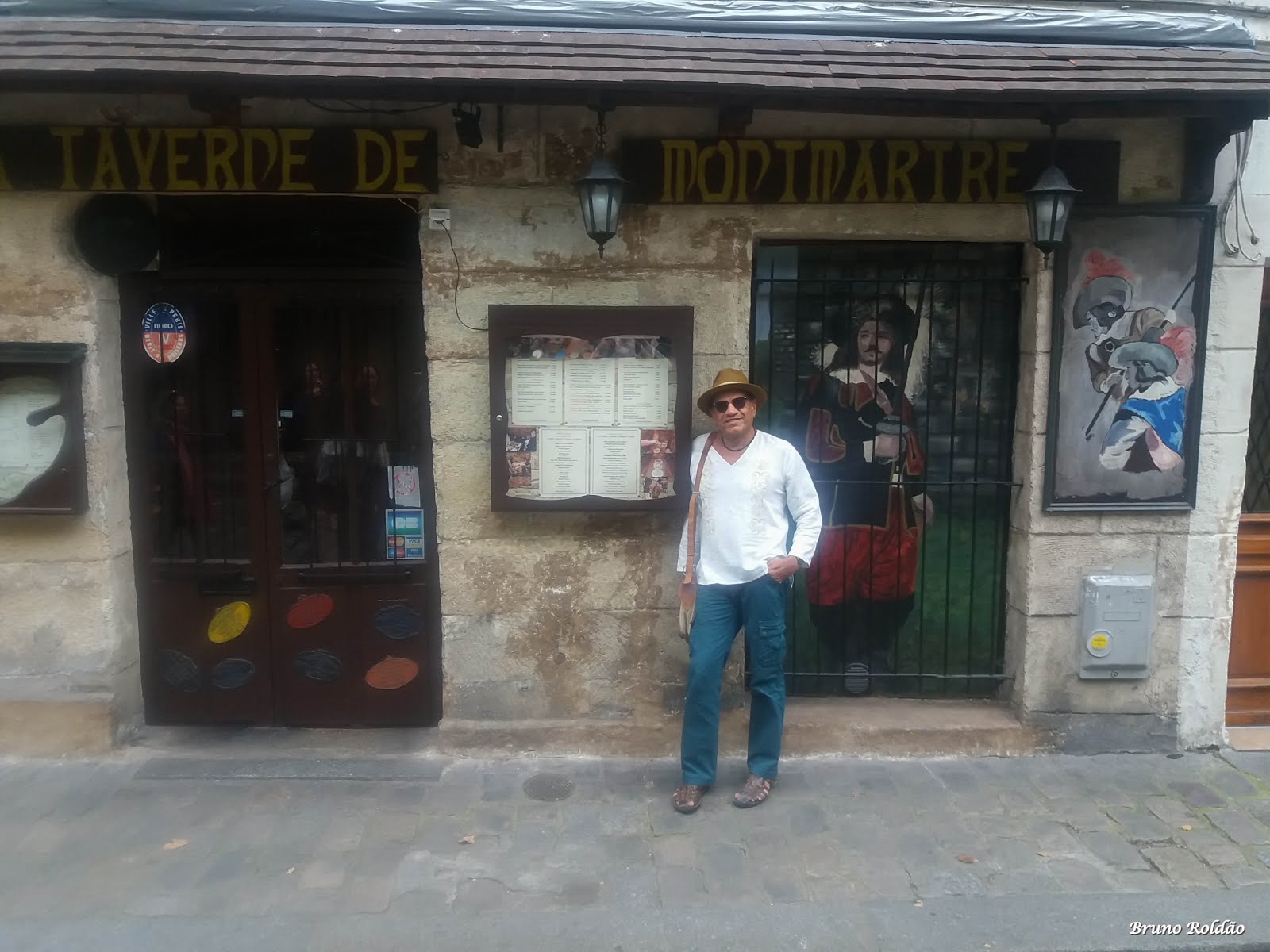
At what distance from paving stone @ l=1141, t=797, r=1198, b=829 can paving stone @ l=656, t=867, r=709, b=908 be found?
6.83 ft

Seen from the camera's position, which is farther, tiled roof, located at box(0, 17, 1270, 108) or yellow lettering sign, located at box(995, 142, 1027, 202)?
yellow lettering sign, located at box(995, 142, 1027, 202)

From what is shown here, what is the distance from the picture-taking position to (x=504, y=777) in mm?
4484

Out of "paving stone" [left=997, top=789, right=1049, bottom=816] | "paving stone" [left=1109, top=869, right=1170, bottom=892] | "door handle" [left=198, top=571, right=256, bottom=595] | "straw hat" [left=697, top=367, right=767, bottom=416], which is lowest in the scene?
"paving stone" [left=1109, top=869, right=1170, bottom=892]

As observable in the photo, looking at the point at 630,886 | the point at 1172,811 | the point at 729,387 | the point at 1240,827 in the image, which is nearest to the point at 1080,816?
the point at 1172,811

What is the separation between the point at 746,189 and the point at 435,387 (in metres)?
1.72

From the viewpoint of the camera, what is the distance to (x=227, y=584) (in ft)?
15.9

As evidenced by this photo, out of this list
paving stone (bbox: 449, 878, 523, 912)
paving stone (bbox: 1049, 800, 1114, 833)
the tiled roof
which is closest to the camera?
paving stone (bbox: 449, 878, 523, 912)

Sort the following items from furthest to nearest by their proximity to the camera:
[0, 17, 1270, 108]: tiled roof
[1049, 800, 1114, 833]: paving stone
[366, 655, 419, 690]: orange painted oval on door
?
[366, 655, 419, 690]: orange painted oval on door → [1049, 800, 1114, 833]: paving stone → [0, 17, 1270, 108]: tiled roof

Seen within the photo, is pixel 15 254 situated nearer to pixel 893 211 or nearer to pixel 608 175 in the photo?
pixel 608 175

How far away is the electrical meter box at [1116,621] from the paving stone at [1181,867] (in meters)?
1.03

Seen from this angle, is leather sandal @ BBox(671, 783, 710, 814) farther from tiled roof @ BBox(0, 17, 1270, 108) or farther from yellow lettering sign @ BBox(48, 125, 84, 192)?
yellow lettering sign @ BBox(48, 125, 84, 192)

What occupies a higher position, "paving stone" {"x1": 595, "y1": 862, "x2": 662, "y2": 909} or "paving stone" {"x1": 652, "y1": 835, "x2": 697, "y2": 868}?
"paving stone" {"x1": 652, "y1": 835, "x2": 697, "y2": 868}

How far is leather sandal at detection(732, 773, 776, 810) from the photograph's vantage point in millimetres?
4188

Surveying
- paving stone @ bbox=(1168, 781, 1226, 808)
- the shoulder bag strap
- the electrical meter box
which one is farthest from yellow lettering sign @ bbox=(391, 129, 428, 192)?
paving stone @ bbox=(1168, 781, 1226, 808)
